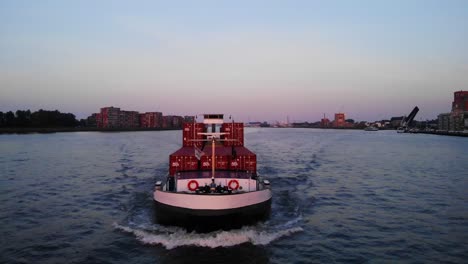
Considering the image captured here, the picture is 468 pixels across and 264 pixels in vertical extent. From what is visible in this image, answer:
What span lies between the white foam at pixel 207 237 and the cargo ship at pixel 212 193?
0.77 metres

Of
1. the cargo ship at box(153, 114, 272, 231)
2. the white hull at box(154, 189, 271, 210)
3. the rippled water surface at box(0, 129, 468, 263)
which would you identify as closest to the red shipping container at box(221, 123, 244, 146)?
the rippled water surface at box(0, 129, 468, 263)

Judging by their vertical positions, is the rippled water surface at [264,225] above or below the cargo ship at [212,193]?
below

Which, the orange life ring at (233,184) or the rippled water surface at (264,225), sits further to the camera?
the orange life ring at (233,184)

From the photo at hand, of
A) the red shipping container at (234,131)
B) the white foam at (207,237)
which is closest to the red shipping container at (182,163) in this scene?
the white foam at (207,237)

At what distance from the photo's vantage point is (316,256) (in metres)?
17.8

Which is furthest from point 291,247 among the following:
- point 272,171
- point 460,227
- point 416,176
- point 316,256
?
point 416,176

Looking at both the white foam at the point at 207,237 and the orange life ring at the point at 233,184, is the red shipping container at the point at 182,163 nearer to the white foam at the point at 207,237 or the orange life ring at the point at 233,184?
the orange life ring at the point at 233,184

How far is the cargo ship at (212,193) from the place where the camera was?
2061 centimetres

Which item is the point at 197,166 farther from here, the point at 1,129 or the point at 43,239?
the point at 1,129

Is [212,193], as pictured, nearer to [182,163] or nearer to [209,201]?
[209,201]

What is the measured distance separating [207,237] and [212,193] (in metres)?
2.66

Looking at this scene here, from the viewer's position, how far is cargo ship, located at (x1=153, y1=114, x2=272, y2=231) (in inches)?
811

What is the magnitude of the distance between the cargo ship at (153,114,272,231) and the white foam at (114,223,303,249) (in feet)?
2.51

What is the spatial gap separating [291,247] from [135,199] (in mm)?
15657
